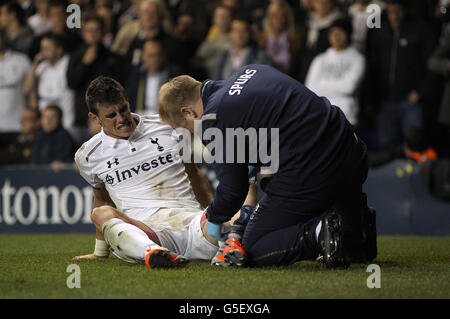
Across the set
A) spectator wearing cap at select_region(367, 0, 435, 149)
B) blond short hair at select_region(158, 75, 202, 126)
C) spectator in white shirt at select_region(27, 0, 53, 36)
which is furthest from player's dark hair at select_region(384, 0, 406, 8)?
spectator in white shirt at select_region(27, 0, 53, 36)

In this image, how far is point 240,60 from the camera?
10.3 metres

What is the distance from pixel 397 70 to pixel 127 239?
5.69 metres

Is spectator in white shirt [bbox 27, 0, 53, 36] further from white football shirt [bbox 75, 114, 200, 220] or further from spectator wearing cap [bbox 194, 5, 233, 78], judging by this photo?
white football shirt [bbox 75, 114, 200, 220]

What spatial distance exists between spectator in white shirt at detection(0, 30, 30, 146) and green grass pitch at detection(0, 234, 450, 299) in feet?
17.8

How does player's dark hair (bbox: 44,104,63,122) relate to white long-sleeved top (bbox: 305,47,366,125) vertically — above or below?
below

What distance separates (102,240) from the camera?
6062 millimetres

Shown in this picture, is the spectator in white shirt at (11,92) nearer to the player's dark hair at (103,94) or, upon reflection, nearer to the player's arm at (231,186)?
the player's dark hair at (103,94)

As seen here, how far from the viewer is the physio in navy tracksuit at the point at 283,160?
16.2ft

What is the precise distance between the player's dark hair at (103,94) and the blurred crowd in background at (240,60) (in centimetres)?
438

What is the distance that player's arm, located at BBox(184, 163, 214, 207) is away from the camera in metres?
6.15
